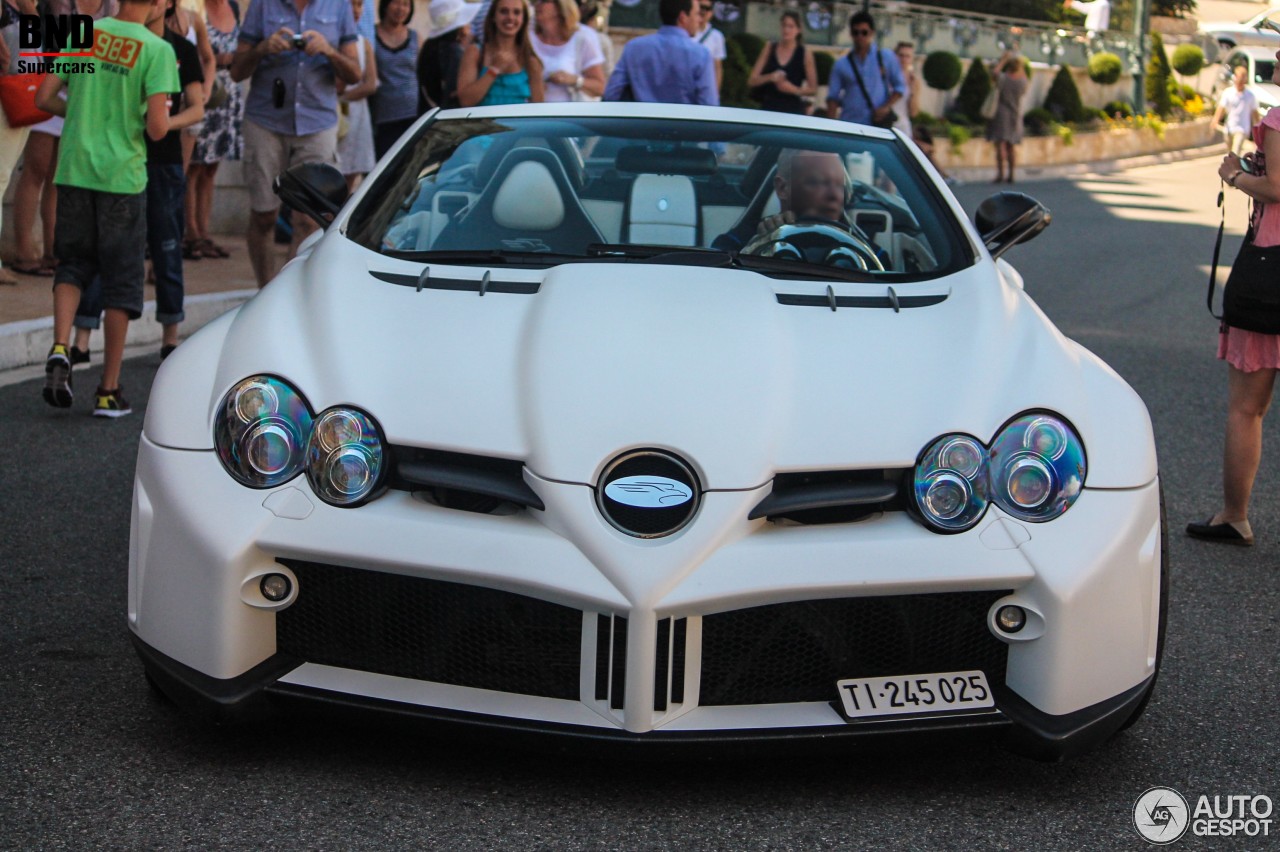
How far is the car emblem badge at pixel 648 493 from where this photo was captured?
299cm

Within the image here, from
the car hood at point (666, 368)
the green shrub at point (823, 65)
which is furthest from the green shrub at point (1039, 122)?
the car hood at point (666, 368)

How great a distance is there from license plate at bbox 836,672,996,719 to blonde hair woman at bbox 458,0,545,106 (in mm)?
6385

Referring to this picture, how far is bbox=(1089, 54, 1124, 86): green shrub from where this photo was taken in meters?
41.7

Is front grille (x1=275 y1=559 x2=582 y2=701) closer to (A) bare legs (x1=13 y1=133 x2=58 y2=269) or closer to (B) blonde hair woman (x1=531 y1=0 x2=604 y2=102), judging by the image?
(A) bare legs (x1=13 y1=133 x2=58 y2=269)

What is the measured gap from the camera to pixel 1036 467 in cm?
318

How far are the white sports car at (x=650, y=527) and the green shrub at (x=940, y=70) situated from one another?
31.7 metres

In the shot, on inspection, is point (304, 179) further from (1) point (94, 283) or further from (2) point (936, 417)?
(1) point (94, 283)

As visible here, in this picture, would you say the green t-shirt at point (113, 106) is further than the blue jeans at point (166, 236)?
No

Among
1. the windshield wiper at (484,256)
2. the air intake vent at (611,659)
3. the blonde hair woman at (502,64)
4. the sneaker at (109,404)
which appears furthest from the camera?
the blonde hair woman at (502,64)

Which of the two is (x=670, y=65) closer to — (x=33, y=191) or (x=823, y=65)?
(x=33, y=191)

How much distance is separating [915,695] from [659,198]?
1.90 m

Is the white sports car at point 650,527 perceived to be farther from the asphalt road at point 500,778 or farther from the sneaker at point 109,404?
the sneaker at point 109,404

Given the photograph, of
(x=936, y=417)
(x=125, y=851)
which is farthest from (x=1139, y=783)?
(x=125, y=851)

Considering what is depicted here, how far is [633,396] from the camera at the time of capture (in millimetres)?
3176
